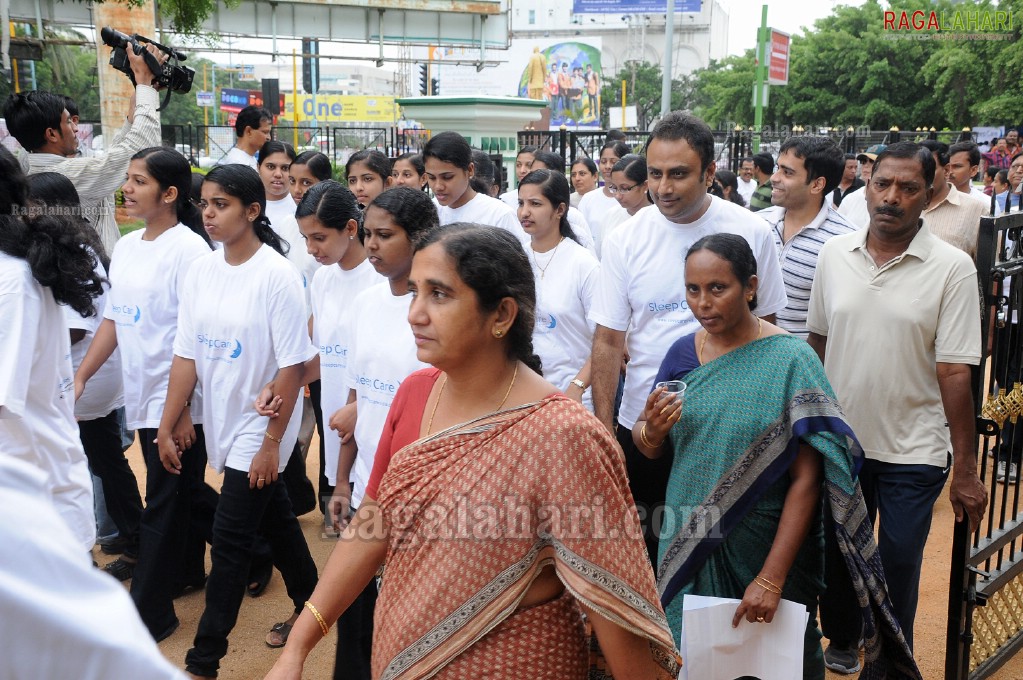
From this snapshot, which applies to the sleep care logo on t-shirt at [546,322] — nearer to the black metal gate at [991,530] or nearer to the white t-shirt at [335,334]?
the white t-shirt at [335,334]

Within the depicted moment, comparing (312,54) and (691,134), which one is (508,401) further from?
(312,54)

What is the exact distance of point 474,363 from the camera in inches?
79.9

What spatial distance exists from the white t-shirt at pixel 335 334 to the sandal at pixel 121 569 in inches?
57.2

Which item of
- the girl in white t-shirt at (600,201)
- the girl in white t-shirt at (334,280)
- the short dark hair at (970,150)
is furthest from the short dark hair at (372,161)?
the short dark hair at (970,150)

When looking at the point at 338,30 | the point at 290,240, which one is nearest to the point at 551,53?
the point at 338,30

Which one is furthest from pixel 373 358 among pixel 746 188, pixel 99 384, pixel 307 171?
pixel 746 188

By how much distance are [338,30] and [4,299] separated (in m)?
22.2

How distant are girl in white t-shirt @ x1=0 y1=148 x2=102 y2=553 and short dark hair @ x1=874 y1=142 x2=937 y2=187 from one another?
2.88 meters

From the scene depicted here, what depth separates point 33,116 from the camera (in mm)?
4980

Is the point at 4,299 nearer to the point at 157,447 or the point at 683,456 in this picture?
the point at 157,447

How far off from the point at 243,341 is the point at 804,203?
2814 millimetres

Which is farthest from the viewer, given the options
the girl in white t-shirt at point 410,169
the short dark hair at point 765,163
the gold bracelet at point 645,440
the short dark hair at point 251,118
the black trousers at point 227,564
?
the short dark hair at point 765,163

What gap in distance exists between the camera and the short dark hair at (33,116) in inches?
196

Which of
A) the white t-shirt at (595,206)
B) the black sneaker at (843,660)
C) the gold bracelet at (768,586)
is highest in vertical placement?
the white t-shirt at (595,206)
